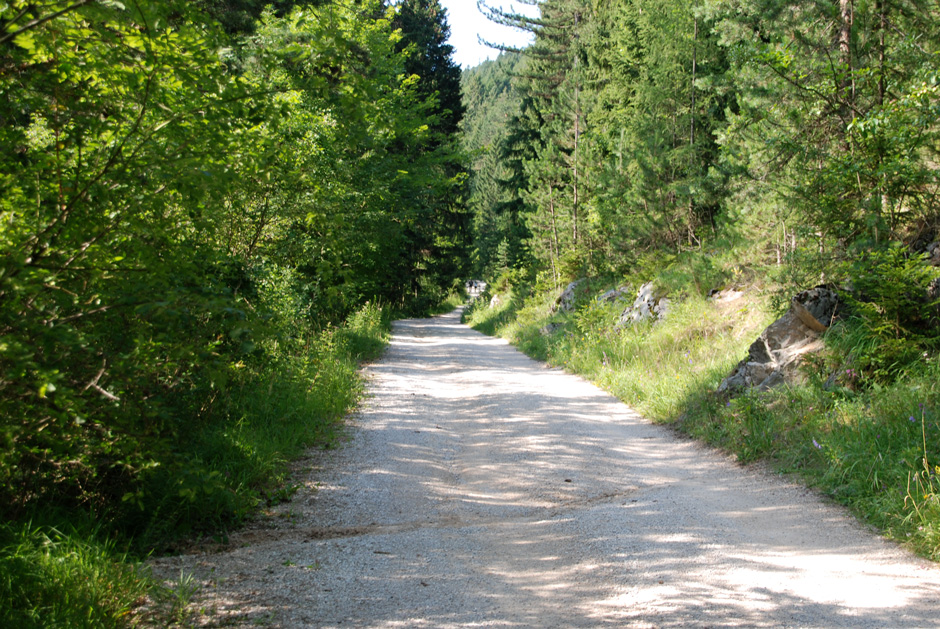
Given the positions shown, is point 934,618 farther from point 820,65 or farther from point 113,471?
point 820,65

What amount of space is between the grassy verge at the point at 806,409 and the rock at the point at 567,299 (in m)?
6.70

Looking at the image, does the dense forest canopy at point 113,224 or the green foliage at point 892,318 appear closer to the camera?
the dense forest canopy at point 113,224

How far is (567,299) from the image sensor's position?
19.5 m

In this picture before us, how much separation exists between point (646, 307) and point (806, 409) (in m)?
7.28

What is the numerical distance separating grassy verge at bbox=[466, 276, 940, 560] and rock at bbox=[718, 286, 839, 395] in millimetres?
221

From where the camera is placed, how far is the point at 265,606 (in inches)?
129

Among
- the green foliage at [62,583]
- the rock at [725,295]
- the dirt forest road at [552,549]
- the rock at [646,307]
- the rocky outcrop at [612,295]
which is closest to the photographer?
the green foliage at [62,583]

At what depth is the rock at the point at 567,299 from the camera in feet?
62.7

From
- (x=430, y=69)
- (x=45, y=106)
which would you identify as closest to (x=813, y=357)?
(x=45, y=106)

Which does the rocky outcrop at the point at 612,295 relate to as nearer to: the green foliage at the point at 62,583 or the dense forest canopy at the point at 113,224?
the dense forest canopy at the point at 113,224

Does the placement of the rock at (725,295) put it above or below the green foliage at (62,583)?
above

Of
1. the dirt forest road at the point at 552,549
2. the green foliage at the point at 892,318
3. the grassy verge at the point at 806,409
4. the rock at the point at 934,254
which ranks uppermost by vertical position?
the rock at the point at 934,254

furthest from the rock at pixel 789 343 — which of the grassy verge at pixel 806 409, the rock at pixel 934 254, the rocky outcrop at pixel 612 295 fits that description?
the rocky outcrop at pixel 612 295

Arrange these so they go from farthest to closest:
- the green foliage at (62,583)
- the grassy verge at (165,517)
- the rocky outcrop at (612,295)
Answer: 1. the rocky outcrop at (612,295)
2. the grassy verge at (165,517)
3. the green foliage at (62,583)
